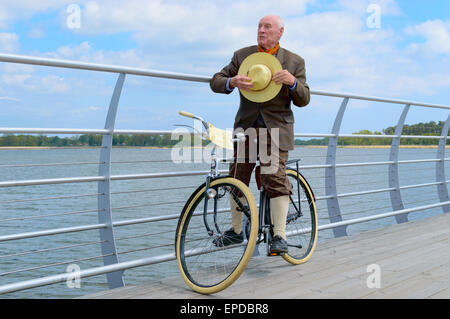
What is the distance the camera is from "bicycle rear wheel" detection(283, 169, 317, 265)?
11.5ft

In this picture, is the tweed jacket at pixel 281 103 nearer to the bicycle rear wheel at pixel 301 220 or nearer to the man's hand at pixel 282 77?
the man's hand at pixel 282 77

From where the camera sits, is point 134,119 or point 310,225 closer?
point 134,119

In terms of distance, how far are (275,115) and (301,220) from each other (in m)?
0.92

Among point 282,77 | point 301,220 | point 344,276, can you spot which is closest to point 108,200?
point 282,77

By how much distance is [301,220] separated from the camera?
12.1 feet

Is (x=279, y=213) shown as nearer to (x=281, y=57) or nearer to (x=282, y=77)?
(x=282, y=77)

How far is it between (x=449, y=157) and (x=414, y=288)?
14.5ft

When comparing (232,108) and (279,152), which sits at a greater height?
(232,108)

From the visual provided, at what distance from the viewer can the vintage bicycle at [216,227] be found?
9.23 feet

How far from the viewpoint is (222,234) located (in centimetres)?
311

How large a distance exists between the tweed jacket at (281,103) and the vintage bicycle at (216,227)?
8.0 inches
